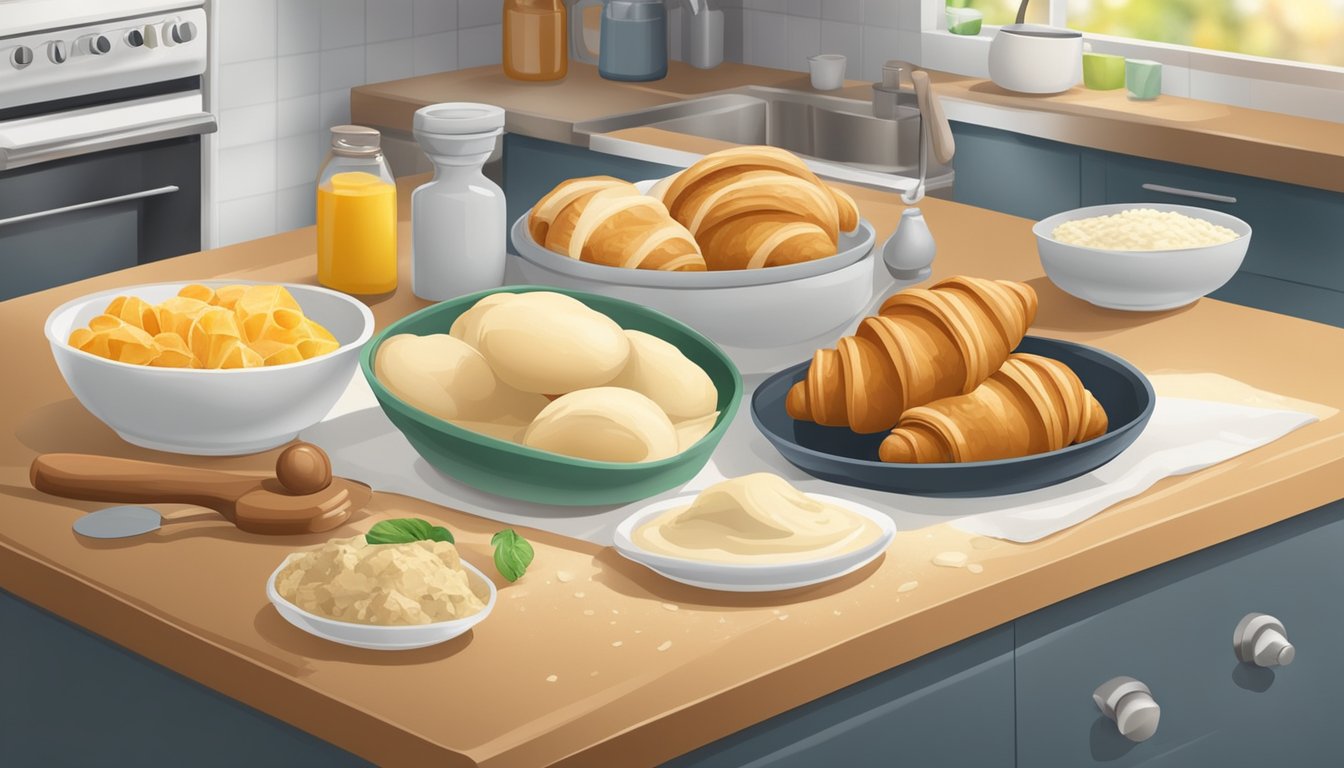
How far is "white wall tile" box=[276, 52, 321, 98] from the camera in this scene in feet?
12.5

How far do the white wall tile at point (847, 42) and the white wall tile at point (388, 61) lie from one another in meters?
1.00

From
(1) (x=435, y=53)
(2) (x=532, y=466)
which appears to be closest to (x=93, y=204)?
(1) (x=435, y=53)

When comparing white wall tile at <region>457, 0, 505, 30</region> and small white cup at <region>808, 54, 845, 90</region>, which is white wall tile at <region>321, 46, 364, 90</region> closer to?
white wall tile at <region>457, 0, 505, 30</region>

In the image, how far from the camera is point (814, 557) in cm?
119

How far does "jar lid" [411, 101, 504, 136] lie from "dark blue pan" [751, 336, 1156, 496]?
40 cm

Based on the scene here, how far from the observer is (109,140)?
3279 mm

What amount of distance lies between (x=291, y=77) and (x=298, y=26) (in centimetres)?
11

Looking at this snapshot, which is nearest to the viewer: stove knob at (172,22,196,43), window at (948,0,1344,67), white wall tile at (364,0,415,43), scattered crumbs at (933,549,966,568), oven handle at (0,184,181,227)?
scattered crumbs at (933,549,966,568)

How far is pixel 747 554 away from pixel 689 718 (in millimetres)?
169

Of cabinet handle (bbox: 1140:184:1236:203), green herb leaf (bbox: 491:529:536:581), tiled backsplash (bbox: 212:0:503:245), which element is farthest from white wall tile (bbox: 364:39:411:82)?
green herb leaf (bbox: 491:529:536:581)

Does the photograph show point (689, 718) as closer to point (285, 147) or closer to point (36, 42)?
point (36, 42)

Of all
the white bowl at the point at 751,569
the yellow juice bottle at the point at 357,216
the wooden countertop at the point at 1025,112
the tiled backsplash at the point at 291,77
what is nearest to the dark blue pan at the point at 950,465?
the white bowl at the point at 751,569

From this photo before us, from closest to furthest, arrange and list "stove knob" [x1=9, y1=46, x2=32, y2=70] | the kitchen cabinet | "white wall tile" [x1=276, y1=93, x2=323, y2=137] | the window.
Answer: the kitchen cabinet, "stove knob" [x1=9, y1=46, x2=32, y2=70], "white wall tile" [x1=276, y1=93, x2=323, y2=137], the window

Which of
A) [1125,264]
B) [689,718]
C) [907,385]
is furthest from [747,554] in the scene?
[1125,264]
